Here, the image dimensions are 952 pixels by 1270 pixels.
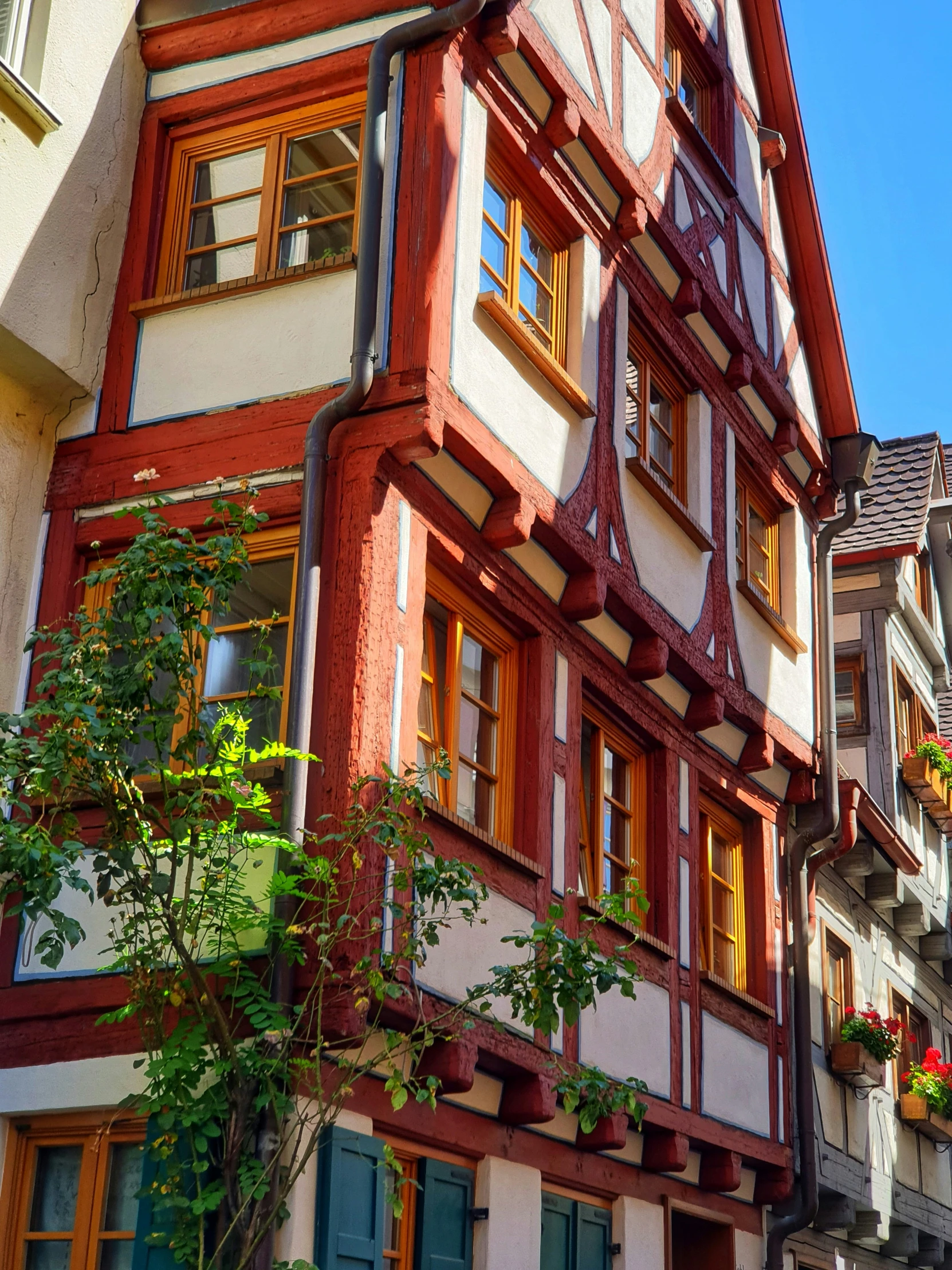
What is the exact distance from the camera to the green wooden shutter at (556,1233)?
8727mm

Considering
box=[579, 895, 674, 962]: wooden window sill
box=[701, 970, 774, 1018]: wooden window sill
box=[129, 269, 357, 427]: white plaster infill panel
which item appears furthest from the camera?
box=[701, 970, 774, 1018]: wooden window sill

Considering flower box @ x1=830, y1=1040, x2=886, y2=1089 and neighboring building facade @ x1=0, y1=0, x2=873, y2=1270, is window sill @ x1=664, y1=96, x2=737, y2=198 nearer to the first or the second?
neighboring building facade @ x1=0, y1=0, x2=873, y2=1270

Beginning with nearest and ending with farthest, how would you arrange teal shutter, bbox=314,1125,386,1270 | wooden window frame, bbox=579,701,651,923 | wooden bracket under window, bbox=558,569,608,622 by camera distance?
1. teal shutter, bbox=314,1125,386,1270
2. wooden bracket under window, bbox=558,569,608,622
3. wooden window frame, bbox=579,701,651,923

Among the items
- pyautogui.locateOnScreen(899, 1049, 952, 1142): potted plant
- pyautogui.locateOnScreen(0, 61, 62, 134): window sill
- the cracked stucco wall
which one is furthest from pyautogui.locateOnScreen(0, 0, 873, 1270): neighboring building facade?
pyautogui.locateOnScreen(899, 1049, 952, 1142): potted plant

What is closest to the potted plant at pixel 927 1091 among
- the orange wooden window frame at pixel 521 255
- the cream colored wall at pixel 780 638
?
the cream colored wall at pixel 780 638

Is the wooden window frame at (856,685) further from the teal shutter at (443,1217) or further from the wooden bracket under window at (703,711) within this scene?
the teal shutter at (443,1217)

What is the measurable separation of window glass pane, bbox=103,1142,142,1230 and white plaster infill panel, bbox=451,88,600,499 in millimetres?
3505

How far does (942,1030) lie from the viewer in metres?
16.8

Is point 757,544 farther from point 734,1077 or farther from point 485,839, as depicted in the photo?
point 485,839

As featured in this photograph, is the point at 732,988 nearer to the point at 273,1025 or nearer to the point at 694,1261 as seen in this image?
the point at 694,1261

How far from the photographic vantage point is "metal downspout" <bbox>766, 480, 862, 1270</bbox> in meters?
11.3

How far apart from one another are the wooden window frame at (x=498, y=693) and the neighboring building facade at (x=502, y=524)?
0.02 metres

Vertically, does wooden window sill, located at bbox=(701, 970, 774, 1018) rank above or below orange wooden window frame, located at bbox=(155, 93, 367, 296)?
below

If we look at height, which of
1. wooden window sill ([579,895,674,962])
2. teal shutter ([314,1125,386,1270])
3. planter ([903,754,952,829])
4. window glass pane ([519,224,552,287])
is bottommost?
teal shutter ([314,1125,386,1270])
